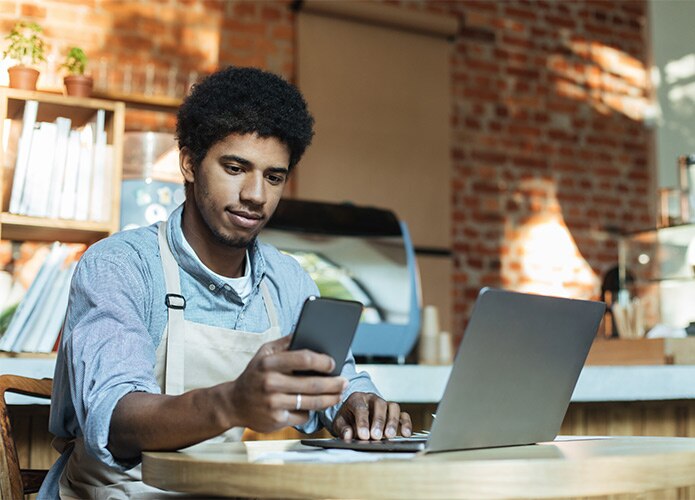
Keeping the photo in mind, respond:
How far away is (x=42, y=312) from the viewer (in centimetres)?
239

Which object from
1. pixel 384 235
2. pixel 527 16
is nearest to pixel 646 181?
pixel 527 16

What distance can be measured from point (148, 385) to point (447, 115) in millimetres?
3620

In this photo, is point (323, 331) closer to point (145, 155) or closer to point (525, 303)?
point (525, 303)

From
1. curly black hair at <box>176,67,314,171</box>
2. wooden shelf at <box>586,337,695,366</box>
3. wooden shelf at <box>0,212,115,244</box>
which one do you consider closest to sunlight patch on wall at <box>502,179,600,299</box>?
wooden shelf at <box>586,337,695,366</box>

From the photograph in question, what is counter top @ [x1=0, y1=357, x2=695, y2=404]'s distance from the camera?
6.60ft

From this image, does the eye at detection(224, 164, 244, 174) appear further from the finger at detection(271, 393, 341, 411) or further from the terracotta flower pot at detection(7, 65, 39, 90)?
the terracotta flower pot at detection(7, 65, 39, 90)

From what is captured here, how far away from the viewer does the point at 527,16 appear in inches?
196

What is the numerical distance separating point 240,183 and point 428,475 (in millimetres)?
640

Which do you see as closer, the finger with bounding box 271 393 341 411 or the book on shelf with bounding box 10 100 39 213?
the finger with bounding box 271 393 341 411

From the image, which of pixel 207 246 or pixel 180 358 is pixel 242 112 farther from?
pixel 180 358

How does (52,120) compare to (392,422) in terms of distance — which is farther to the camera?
(52,120)

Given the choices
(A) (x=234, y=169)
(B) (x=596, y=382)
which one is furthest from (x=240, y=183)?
(B) (x=596, y=382)

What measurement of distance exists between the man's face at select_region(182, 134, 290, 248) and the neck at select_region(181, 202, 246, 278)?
1.2 inches

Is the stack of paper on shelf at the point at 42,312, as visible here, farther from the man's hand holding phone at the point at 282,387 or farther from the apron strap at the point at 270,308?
the man's hand holding phone at the point at 282,387
